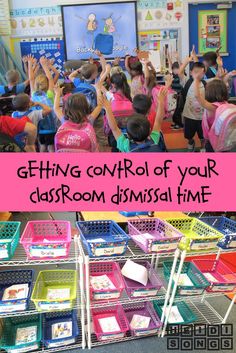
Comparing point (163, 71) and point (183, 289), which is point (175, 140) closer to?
point (163, 71)

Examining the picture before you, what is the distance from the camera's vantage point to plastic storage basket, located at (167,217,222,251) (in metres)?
1.97

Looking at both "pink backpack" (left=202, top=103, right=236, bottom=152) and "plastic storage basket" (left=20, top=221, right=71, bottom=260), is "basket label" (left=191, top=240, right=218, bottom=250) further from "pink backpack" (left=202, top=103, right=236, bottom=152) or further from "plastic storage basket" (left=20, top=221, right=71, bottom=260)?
"pink backpack" (left=202, top=103, right=236, bottom=152)

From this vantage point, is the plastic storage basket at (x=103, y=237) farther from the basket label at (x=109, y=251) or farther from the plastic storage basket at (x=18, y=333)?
the plastic storage basket at (x=18, y=333)

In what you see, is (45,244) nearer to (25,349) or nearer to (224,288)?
(25,349)

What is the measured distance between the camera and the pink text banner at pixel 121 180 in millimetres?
1698

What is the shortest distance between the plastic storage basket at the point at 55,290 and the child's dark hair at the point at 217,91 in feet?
5.92

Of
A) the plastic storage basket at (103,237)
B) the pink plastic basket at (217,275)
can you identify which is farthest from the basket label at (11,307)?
the pink plastic basket at (217,275)

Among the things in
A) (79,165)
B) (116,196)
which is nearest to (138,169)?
(116,196)

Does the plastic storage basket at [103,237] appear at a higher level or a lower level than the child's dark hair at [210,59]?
lower

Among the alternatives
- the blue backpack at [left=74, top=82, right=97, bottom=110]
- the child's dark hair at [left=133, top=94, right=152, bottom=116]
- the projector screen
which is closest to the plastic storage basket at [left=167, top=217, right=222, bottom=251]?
the child's dark hair at [left=133, top=94, right=152, bottom=116]

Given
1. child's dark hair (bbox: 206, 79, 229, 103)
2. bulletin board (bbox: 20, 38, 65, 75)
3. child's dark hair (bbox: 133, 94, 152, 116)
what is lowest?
child's dark hair (bbox: 133, 94, 152, 116)

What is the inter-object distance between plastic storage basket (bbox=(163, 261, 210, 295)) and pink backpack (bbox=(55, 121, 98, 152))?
0.99 metres

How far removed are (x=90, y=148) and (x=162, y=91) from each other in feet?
2.30

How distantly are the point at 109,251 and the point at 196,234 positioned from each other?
574 millimetres
